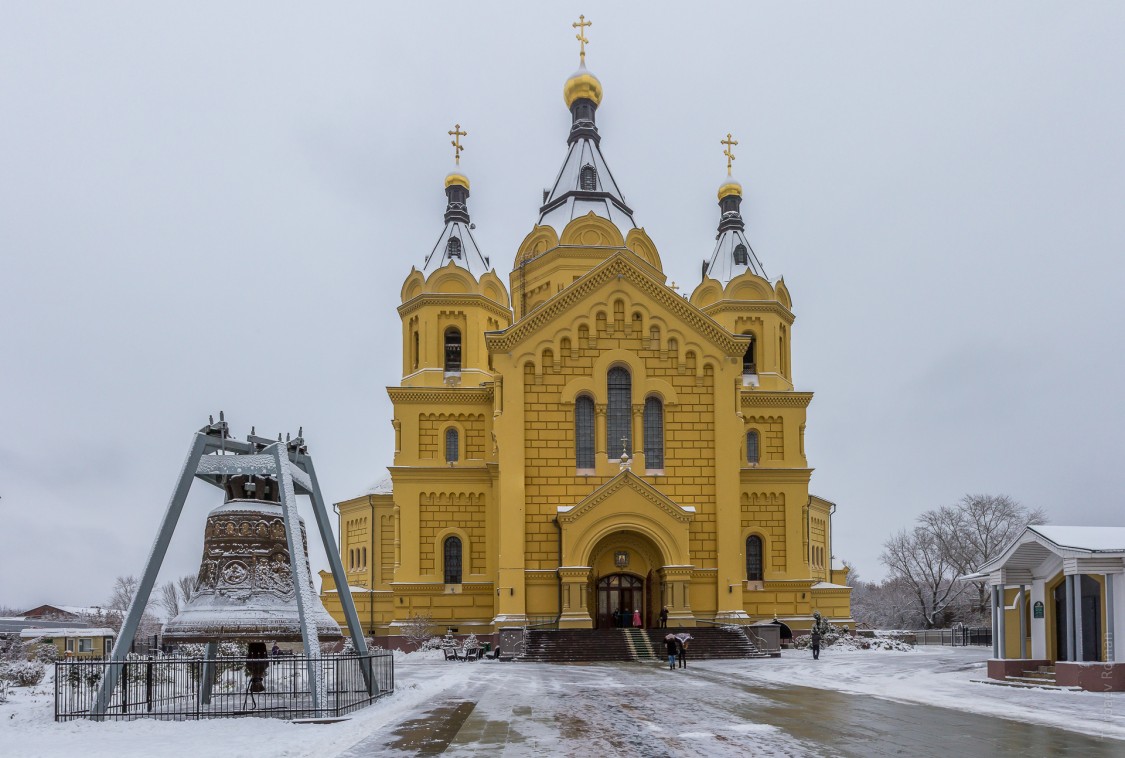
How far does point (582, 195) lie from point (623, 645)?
21038mm

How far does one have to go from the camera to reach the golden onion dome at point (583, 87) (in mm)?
51844

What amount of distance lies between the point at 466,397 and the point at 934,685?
26.4 m

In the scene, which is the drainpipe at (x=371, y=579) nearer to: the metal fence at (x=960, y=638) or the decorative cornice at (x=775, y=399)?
the decorative cornice at (x=775, y=399)

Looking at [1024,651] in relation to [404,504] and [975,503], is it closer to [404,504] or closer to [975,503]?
[404,504]

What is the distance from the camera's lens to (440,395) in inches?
1825

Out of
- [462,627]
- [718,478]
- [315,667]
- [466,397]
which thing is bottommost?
[462,627]

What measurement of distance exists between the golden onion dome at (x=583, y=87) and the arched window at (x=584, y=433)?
17216mm

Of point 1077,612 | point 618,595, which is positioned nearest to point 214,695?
point 1077,612

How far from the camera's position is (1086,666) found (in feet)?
69.3

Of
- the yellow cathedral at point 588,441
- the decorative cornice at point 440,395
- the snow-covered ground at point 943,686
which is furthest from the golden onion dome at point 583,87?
the snow-covered ground at point 943,686

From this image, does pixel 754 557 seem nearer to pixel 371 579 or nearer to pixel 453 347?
pixel 453 347

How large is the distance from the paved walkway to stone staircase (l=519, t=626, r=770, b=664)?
43.7 feet

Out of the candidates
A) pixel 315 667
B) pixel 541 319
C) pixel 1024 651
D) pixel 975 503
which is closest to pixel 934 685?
pixel 1024 651

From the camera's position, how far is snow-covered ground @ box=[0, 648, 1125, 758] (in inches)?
533
